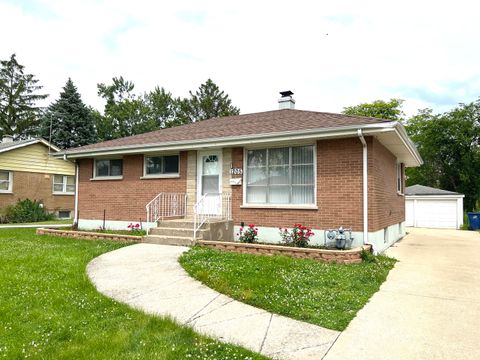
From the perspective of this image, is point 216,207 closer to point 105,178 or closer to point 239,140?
point 239,140

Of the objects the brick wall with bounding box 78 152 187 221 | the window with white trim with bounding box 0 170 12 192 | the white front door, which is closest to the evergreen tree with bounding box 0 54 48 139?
the window with white trim with bounding box 0 170 12 192

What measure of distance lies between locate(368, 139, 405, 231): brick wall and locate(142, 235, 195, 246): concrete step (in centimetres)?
460

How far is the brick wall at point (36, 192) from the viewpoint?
776 inches

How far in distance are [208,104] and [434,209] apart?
2868 cm

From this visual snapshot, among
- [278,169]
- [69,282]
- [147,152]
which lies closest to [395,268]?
[278,169]

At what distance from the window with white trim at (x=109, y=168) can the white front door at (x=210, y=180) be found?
3605 millimetres

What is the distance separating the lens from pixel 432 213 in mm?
20078

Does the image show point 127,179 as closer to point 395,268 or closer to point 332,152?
point 332,152

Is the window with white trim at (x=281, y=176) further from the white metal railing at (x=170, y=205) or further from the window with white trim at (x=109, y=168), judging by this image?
the window with white trim at (x=109, y=168)

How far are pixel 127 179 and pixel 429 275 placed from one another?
991 centimetres

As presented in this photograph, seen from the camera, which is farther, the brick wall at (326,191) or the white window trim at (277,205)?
the white window trim at (277,205)

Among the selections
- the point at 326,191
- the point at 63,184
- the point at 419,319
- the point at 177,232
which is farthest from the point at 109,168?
the point at 63,184

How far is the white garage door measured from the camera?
1959 centimetres

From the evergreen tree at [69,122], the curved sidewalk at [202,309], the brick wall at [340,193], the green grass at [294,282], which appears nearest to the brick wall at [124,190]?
the brick wall at [340,193]
